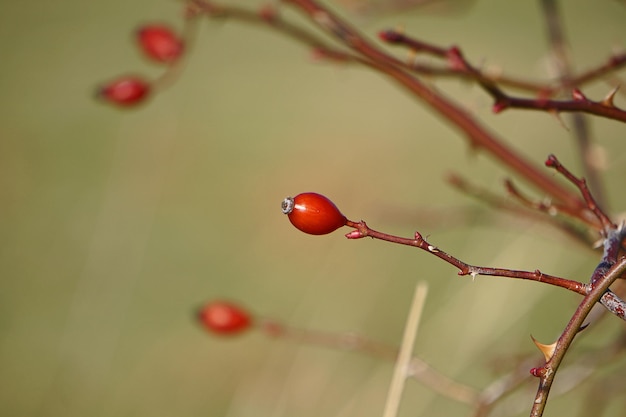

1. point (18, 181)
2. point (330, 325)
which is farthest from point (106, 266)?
point (330, 325)

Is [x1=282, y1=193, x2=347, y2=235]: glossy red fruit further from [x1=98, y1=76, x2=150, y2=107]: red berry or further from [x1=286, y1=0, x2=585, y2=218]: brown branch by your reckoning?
[x1=98, y1=76, x2=150, y2=107]: red berry

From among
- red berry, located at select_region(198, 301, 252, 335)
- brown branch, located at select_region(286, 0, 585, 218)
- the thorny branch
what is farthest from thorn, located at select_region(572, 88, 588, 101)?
red berry, located at select_region(198, 301, 252, 335)

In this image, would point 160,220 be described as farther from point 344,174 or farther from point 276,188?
point 344,174

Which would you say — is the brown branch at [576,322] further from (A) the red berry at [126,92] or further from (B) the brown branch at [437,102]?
(A) the red berry at [126,92]

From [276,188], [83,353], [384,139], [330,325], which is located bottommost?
[83,353]

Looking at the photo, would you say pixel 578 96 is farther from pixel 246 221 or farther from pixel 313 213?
pixel 246 221
